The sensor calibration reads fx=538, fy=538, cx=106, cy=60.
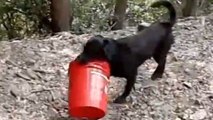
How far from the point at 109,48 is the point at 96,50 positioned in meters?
0.15

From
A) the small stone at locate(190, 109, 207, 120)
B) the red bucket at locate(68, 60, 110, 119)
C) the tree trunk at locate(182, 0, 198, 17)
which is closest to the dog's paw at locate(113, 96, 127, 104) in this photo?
the red bucket at locate(68, 60, 110, 119)

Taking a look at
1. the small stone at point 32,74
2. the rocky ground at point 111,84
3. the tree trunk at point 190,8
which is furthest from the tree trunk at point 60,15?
the small stone at point 32,74

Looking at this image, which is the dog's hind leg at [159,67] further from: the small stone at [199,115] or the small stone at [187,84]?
the small stone at [199,115]

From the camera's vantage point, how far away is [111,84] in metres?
4.43

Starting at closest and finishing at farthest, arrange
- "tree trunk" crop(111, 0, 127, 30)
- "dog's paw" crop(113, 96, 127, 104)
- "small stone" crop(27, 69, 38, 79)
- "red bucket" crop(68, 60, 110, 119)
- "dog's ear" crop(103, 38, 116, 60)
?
"red bucket" crop(68, 60, 110, 119) → "dog's ear" crop(103, 38, 116, 60) → "dog's paw" crop(113, 96, 127, 104) → "small stone" crop(27, 69, 38, 79) → "tree trunk" crop(111, 0, 127, 30)

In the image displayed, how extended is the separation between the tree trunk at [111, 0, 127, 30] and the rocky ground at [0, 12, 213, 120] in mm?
1513

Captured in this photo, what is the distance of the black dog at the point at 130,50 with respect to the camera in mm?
3736

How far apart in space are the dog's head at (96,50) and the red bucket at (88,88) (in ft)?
0.13

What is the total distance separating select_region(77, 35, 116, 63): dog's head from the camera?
12.1 ft

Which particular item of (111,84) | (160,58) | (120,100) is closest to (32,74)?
(111,84)

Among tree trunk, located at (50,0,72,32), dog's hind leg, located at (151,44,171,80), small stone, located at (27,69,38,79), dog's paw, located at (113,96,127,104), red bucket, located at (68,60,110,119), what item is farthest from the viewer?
tree trunk, located at (50,0,72,32)

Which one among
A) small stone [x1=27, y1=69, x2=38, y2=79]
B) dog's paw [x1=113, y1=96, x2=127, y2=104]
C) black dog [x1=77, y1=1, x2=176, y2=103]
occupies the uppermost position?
black dog [x1=77, y1=1, x2=176, y2=103]

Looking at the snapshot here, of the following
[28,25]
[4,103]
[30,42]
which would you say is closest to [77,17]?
[28,25]

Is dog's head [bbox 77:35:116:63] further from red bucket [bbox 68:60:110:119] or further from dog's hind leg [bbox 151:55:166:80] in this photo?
dog's hind leg [bbox 151:55:166:80]
